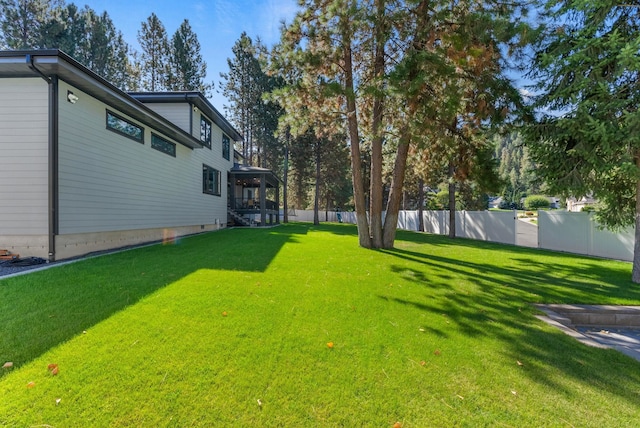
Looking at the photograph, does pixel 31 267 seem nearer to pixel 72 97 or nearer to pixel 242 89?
pixel 72 97

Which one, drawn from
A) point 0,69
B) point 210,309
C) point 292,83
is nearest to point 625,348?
point 210,309

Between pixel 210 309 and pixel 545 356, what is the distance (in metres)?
3.66

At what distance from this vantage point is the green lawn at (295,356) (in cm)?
195

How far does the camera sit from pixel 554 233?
403 inches

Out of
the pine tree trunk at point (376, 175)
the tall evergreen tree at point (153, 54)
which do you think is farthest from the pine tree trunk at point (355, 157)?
the tall evergreen tree at point (153, 54)

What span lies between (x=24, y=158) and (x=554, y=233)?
15.3m

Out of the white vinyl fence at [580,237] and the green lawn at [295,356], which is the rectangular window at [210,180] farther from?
the white vinyl fence at [580,237]

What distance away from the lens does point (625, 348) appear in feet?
10.7

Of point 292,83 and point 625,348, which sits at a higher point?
point 292,83

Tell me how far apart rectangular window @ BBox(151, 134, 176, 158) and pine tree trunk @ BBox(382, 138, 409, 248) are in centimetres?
818

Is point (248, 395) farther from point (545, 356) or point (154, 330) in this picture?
point (545, 356)

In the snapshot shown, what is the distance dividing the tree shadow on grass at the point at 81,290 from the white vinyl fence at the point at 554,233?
969 cm

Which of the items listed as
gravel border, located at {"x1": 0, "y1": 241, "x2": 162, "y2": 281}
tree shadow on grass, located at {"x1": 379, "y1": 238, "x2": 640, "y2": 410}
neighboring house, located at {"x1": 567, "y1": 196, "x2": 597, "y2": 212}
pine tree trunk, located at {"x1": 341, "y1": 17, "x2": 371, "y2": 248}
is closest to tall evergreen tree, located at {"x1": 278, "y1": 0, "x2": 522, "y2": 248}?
pine tree trunk, located at {"x1": 341, "y1": 17, "x2": 371, "y2": 248}

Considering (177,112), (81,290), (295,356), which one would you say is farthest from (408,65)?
(177,112)
